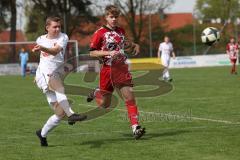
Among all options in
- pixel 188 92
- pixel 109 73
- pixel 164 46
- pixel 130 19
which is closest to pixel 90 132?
pixel 109 73

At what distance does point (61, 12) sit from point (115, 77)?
56147 mm

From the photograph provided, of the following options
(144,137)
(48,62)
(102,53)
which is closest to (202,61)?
(144,137)

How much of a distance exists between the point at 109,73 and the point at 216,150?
8.21 feet

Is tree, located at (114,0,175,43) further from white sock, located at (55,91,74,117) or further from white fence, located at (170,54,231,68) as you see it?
white sock, located at (55,91,74,117)

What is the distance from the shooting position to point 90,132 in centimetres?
1037

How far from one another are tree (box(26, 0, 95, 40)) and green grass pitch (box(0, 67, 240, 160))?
49668mm

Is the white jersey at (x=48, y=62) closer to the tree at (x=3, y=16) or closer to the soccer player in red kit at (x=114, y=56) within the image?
the soccer player in red kit at (x=114, y=56)

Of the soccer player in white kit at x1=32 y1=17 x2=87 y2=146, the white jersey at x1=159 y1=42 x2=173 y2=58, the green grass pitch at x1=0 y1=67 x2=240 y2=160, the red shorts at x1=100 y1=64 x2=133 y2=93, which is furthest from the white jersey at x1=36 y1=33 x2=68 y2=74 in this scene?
the white jersey at x1=159 y1=42 x2=173 y2=58

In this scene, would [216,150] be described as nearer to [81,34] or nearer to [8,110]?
[8,110]

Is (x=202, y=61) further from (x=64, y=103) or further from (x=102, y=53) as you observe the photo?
(x=64, y=103)

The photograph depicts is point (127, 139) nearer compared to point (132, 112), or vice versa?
point (127, 139)

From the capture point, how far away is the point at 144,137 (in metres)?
9.52

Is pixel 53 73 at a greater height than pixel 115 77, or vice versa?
pixel 53 73

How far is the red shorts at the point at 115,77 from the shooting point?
966 centimetres
